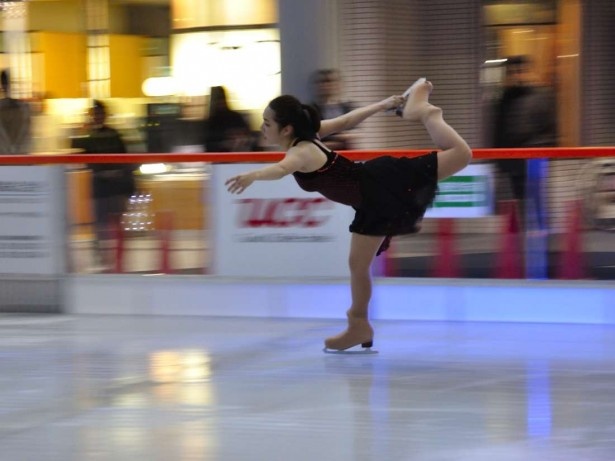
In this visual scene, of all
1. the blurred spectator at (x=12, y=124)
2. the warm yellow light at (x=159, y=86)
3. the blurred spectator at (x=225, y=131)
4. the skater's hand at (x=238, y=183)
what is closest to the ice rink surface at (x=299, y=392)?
the skater's hand at (x=238, y=183)

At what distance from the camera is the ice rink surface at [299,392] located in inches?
213

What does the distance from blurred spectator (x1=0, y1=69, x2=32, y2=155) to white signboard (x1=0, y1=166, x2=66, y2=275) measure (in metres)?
3.47

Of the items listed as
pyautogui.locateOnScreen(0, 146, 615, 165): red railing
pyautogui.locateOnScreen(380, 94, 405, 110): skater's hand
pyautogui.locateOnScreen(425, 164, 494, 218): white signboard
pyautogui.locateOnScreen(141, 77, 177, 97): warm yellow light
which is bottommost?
pyautogui.locateOnScreen(425, 164, 494, 218): white signboard

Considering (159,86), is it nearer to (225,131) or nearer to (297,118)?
(225,131)

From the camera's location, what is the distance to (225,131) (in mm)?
10906

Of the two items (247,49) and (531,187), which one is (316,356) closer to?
(531,187)

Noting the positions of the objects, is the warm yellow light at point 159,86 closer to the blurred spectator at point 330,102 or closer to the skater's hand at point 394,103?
the blurred spectator at point 330,102

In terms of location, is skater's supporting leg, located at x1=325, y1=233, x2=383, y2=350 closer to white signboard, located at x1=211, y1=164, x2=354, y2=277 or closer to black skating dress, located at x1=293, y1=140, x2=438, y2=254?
black skating dress, located at x1=293, y1=140, x2=438, y2=254

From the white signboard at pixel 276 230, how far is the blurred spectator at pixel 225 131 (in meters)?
1.99

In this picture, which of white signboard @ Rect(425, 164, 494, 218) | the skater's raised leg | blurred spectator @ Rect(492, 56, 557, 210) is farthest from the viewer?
blurred spectator @ Rect(492, 56, 557, 210)

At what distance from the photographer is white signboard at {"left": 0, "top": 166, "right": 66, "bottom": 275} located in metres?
9.08

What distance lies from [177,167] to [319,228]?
1.18 metres

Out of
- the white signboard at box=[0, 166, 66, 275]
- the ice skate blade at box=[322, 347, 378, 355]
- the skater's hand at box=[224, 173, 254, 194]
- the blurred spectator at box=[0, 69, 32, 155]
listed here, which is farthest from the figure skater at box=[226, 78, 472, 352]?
the blurred spectator at box=[0, 69, 32, 155]

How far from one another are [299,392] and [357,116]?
70.0 inches
